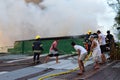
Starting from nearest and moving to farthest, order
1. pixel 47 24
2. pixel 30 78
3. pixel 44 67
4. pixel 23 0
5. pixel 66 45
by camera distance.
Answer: pixel 30 78
pixel 44 67
pixel 66 45
pixel 23 0
pixel 47 24

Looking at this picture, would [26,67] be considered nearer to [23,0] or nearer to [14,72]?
[14,72]

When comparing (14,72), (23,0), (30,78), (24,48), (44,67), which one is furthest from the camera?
(23,0)

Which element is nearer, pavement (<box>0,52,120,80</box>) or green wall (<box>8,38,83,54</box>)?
pavement (<box>0,52,120,80</box>)

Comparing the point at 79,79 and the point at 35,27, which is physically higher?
the point at 35,27

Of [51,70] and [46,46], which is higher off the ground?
[46,46]

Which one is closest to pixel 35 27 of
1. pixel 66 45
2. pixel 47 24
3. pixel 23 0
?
pixel 47 24

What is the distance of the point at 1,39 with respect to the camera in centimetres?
3881

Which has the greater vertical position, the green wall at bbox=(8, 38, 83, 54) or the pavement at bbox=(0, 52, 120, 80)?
the green wall at bbox=(8, 38, 83, 54)

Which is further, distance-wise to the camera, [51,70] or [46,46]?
[46,46]

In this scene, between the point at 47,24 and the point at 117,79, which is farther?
the point at 47,24

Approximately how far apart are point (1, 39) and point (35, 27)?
4.52 metres

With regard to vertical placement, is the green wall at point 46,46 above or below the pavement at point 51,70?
above

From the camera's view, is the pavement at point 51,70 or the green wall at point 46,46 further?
the green wall at point 46,46

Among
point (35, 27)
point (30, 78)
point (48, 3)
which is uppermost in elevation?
point (48, 3)
